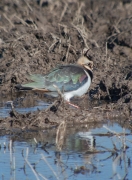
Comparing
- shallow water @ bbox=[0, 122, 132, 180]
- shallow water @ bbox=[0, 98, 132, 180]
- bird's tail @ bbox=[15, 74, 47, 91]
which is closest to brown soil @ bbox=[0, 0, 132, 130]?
shallow water @ bbox=[0, 98, 132, 180]

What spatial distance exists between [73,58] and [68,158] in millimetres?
5359

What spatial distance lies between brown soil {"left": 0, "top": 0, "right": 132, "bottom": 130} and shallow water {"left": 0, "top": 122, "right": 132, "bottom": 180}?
618mm

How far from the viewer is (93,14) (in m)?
17.3

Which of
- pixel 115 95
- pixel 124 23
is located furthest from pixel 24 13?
pixel 115 95

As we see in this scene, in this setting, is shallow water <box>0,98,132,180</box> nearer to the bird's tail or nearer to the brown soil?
the brown soil

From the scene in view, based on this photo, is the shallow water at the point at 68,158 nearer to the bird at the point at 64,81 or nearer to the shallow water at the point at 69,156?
the shallow water at the point at 69,156

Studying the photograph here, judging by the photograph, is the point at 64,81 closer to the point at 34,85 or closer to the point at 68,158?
the point at 34,85

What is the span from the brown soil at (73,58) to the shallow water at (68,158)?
0.62m

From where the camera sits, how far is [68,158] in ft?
25.0

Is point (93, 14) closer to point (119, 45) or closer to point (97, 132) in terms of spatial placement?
point (119, 45)

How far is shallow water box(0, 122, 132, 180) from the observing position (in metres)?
7.02

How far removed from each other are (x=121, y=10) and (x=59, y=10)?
1.95 metres

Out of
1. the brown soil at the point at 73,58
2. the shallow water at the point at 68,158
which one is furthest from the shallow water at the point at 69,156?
the brown soil at the point at 73,58

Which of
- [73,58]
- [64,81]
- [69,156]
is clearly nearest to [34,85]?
[64,81]
